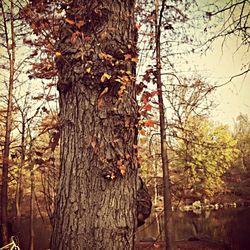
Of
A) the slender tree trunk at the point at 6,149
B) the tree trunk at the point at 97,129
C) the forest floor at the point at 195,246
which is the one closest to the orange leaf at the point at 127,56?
the tree trunk at the point at 97,129

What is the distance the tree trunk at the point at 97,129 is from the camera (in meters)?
1.62

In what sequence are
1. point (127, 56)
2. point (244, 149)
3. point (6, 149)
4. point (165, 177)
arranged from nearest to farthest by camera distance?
point (127, 56), point (165, 177), point (6, 149), point (244, 149)

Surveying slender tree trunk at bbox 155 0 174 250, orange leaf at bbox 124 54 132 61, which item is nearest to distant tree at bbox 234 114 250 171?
slender tree trunk at bbox 155 0 174 250

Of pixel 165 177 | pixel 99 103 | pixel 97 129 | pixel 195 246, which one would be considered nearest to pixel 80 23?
pixel 99 103

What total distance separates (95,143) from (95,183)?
0.75 feet

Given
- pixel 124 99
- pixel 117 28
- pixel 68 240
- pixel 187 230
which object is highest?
pixel 117 28

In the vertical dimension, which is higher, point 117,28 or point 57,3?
point 57,3

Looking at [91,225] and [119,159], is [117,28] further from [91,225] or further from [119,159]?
[91,225]

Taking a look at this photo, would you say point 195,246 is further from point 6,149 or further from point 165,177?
point 6,149

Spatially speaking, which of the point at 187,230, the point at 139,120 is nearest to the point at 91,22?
the point at 139,120

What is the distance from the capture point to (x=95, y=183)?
5.40 ft

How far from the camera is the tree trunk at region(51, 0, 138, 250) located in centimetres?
162

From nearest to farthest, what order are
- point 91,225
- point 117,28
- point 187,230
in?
point 91,225, point 117,28, point 187,230

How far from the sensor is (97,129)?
170cm
